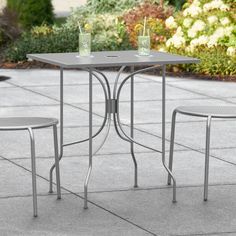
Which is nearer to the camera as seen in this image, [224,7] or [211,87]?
[211,87]

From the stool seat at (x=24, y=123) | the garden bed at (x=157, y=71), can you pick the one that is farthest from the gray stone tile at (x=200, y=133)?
the garden bed at (x=157, y=71)

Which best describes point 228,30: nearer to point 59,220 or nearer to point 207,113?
point 207,113

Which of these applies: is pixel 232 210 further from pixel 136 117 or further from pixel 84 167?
pixel 136 117

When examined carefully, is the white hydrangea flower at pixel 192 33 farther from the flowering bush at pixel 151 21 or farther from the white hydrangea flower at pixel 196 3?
the white hydrangea flower at pixel 196 3

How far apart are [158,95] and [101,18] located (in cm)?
499

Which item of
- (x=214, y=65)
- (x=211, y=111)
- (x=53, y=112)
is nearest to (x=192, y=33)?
(x=214, y=65)

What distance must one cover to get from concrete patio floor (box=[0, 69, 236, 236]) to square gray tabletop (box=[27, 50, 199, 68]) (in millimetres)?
1028

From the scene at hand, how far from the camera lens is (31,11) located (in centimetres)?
1952

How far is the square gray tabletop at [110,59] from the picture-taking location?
705 centimetres

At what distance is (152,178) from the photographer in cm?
815

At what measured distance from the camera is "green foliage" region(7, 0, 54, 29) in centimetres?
1930

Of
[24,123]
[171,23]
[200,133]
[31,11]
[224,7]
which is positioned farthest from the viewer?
[31,11]

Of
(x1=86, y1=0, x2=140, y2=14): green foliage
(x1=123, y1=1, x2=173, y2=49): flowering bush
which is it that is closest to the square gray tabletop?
(x1=123, y1=1, x2=173, y2=49): flowering bush

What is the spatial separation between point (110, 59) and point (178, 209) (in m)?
1.22
